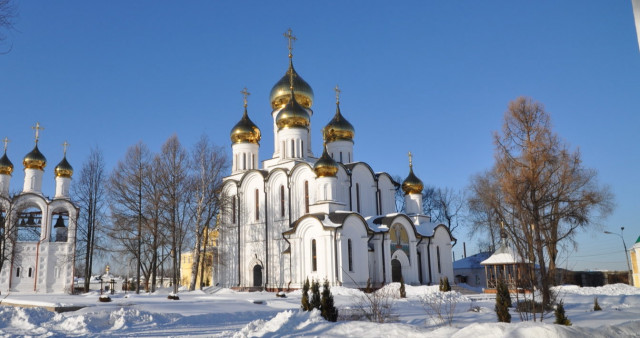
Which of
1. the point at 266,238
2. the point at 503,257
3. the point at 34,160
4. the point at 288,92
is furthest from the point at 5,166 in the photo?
the point at 503,257

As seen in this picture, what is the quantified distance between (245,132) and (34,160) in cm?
1165

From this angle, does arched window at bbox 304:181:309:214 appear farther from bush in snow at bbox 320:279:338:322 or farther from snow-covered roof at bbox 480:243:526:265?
bush in snow at bbox 320:279:338:322

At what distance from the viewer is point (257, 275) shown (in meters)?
28.4

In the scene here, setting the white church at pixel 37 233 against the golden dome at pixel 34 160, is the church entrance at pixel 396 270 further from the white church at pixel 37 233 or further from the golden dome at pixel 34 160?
the golden dome at pixel 34 160

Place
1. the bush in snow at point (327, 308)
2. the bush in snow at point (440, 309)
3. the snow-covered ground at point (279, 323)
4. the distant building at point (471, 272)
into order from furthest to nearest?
the distant building at point (471, 272), the bush in snow at point (327, 308), the bush in snow at point (440, 309), the snow-covered ground at point (279, 323)

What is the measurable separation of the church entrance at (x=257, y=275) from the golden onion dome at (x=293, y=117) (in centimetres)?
771

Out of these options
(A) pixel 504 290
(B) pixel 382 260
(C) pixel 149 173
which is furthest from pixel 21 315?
(B) pixel 382 260

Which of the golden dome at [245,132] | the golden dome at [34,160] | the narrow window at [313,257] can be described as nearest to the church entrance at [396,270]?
the narrow window at [313,257]

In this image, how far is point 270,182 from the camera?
93.0ft

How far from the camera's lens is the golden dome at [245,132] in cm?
3119

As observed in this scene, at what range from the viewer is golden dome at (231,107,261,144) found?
3119 centimetres

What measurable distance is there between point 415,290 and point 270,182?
32.7ft

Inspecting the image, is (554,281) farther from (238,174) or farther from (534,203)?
(238,174)

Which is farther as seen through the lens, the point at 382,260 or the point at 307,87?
the point at 307,87
